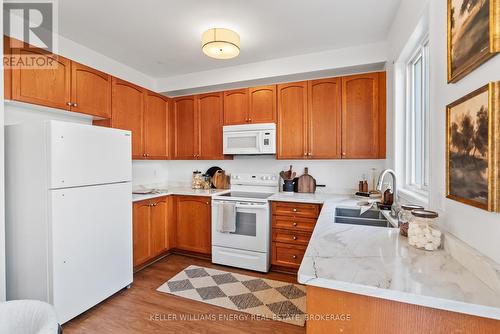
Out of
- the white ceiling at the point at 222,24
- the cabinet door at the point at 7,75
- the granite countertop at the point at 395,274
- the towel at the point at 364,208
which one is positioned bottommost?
the granite countertop at the point at 395,274

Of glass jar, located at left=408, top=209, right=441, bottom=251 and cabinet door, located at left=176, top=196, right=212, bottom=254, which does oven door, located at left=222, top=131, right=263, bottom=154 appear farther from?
glass jar, located at left=408, top=209, right=441, bottom=251

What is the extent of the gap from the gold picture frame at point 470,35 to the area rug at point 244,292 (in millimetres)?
1939

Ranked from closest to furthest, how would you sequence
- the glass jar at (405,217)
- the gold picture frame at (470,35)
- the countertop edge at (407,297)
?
the countertop edge at (407,297)
the gold picture frame at (470,35)
the glass jar at (405,217)

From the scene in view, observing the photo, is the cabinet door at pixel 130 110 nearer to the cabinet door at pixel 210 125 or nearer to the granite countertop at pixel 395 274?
the cabinet door at pixel 210 125

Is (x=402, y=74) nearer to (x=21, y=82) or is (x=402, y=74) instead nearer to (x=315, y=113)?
(x=315, y=113)

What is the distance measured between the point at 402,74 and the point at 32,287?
3493 millimetres

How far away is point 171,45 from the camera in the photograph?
2.63m

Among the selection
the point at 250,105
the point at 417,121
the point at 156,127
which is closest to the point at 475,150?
the point at 417,121

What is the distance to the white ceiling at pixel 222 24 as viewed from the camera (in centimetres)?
197

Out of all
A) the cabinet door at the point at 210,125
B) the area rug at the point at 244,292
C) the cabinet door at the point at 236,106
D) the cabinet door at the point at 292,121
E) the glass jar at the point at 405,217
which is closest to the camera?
the glass jar at the point at 405,217

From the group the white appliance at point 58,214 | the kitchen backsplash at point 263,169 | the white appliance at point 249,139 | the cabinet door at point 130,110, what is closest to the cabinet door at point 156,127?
the cabinet door at point 130,110

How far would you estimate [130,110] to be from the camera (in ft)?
9.65

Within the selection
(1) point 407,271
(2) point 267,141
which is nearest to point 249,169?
(2) point 267,141
